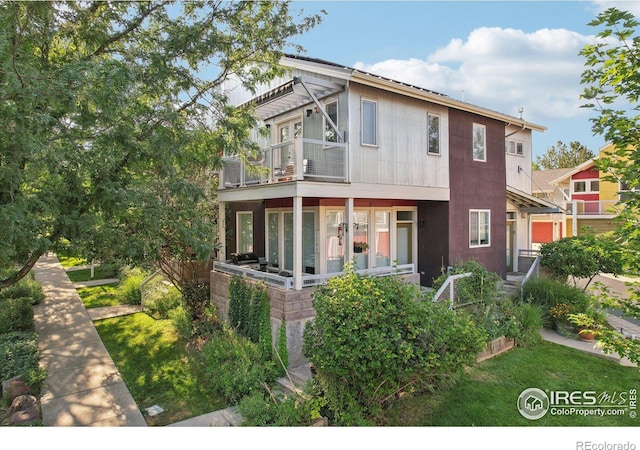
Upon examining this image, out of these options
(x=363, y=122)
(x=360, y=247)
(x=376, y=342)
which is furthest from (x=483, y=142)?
(x=376, y=342)

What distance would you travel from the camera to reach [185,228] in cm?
878

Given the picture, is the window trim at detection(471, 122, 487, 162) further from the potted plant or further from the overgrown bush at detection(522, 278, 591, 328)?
the potted plant

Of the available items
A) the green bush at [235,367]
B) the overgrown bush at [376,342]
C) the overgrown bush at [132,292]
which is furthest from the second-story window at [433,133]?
the overgrown bush at [132,292]

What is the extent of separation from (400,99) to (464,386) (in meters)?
8.25

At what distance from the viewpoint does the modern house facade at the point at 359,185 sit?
9977 mm

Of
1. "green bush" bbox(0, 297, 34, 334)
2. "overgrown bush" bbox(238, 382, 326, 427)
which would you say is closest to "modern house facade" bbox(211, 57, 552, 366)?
"overgrown bush" bbox(238, 382, 326, 427)

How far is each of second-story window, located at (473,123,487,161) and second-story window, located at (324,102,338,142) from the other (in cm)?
611

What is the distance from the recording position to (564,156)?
55.6 metres

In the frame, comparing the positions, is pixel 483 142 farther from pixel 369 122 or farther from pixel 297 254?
pixel 297 254

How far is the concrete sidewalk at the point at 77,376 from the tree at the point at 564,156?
199 feet

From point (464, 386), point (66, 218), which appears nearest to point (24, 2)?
point (66, 218)

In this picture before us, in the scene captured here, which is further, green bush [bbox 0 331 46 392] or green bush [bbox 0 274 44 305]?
green bush [bbox 0 274 44 305]

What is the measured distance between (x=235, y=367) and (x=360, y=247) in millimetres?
5555

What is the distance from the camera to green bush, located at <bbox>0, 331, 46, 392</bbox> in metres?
7.87
